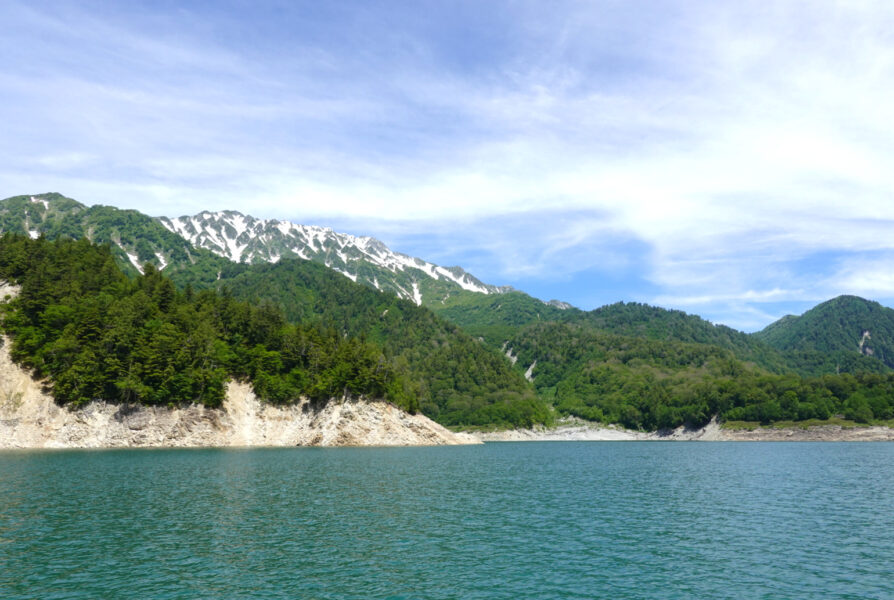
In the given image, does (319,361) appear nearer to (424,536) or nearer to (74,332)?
(74,332)

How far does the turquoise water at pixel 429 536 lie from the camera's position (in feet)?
104

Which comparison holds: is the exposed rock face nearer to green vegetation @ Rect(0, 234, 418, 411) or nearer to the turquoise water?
green vegetation @ Rect(0, 234, 418, 411)

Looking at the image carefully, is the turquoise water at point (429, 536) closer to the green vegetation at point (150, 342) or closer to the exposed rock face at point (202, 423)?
the exposed rock face at point (202, 423)

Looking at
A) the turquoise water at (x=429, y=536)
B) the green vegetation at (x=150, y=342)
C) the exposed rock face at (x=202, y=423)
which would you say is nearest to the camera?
the turquoise water at (x=429, y=536)

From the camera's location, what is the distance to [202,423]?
14100 centimetres

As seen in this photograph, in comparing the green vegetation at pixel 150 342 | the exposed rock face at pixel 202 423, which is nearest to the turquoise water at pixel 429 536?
the exposed rock face at pixel 202 423

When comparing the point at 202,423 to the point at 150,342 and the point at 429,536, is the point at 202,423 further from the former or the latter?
the point at 429,536

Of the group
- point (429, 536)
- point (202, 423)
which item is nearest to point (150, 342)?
point (202, 423)

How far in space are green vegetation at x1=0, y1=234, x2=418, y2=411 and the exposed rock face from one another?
318 cm

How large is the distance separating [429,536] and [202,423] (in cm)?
11483

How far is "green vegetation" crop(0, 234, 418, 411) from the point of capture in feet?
434

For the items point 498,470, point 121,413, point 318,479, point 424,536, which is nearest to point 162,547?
point 424,536

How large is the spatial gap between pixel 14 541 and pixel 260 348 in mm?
124342

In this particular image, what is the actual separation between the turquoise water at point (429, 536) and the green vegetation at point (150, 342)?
58.7 m
